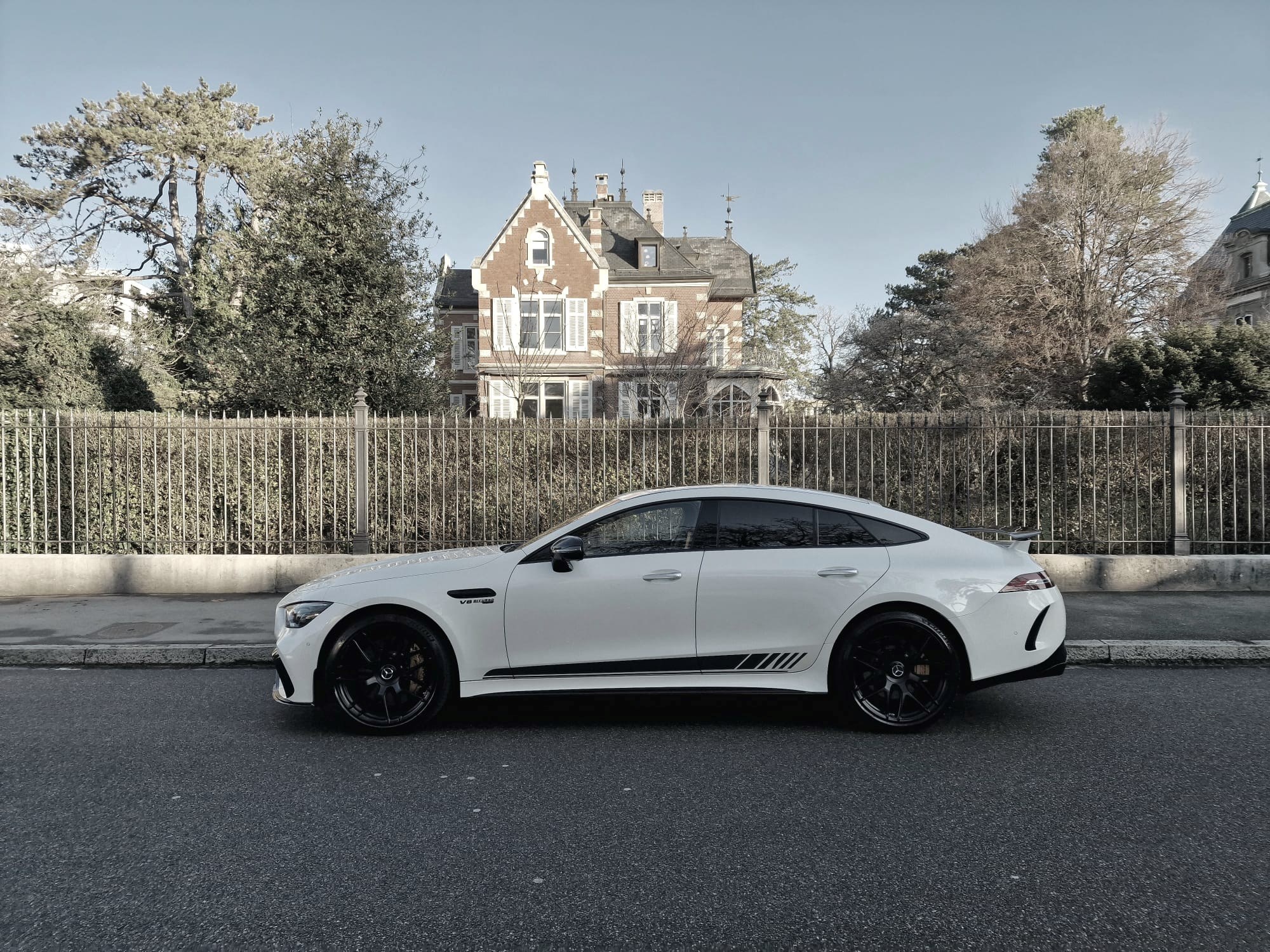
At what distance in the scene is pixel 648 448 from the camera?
10.7m

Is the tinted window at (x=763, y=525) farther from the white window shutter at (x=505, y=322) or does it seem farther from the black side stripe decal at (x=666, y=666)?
the white window shutter at (x=505, y=322)

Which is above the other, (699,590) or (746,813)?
(699,590)

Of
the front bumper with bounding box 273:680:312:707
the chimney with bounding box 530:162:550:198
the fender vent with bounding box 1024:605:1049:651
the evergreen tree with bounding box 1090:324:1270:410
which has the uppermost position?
the chimney with bounding box 530:162:550:198

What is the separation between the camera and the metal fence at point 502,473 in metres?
10.5

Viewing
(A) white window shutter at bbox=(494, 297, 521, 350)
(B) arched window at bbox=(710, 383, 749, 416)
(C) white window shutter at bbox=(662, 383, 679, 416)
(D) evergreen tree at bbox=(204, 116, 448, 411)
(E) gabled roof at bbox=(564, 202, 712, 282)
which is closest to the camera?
(D) evergreen tree at bbox=(204, 116, 448, 411)

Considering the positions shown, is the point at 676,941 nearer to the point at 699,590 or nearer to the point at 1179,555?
the point at 699,590

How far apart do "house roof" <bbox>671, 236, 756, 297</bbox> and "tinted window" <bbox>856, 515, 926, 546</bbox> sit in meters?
36.2

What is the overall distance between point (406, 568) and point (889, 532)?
9.92ft

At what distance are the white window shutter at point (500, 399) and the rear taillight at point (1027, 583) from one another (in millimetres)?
31011

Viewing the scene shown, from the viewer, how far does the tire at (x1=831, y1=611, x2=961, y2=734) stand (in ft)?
16.6

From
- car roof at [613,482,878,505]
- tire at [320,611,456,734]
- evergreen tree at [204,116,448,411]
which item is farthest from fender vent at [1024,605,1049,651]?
evergreen tree at [204,116,448,411]

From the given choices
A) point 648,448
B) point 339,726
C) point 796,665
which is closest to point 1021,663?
point 796,665

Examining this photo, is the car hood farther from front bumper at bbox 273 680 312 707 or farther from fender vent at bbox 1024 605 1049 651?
fender vent at bbox 1024 605 1049 651

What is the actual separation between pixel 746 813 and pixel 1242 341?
58.8ft
